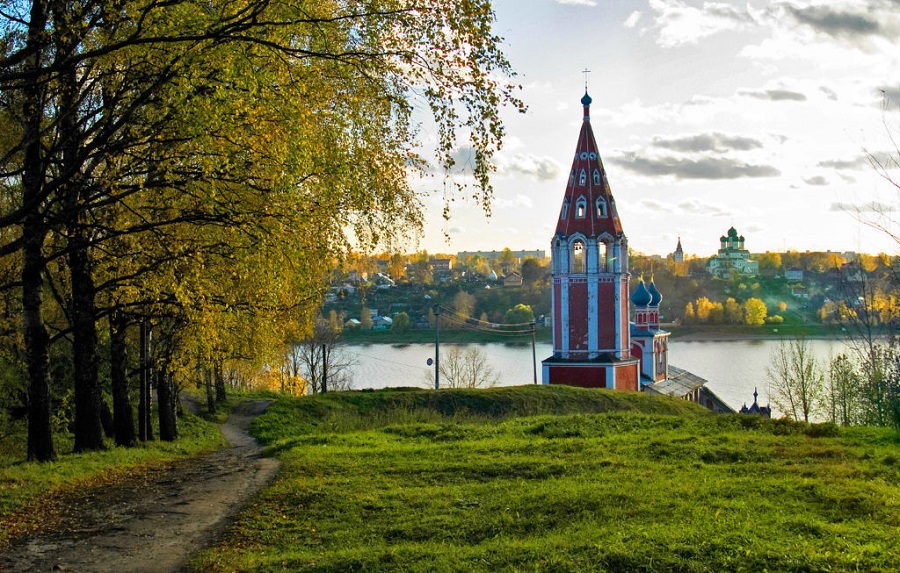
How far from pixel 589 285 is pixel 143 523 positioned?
2948cm

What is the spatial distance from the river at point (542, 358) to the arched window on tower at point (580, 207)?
13.4 metres

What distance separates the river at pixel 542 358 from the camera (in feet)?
155

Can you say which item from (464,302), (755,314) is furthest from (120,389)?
(464,302)

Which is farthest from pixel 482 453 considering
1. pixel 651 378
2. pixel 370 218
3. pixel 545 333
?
pixel 545 333

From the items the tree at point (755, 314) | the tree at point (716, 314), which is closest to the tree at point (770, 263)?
the tree at point (755, 314)

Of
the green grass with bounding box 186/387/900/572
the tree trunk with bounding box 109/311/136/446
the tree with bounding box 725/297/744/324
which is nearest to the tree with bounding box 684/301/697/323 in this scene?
the tree with bounding box 725/297/744/324

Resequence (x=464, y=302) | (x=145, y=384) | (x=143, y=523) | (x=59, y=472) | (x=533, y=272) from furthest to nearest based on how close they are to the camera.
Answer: (x=533, y=272) → (x=464, y=302) → (x=145, y=384) → (x=59, y=472) → (x=143, y=523)

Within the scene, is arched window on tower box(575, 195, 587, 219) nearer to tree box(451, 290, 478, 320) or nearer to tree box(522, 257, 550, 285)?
tree box(451, 290, 478, 320)

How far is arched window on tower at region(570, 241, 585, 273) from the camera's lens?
35287 millimetres

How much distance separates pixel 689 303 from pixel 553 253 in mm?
55988

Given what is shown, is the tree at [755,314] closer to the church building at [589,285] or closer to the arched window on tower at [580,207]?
the church building at [589,285]

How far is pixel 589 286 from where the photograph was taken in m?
35.1

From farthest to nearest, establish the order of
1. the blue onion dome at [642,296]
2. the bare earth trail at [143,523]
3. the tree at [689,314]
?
the tree at [689,314] < the blue onion dome at [642,296] < the bare earth trail at [143,523]

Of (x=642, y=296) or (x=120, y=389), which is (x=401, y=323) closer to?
(x=642, y=296)
